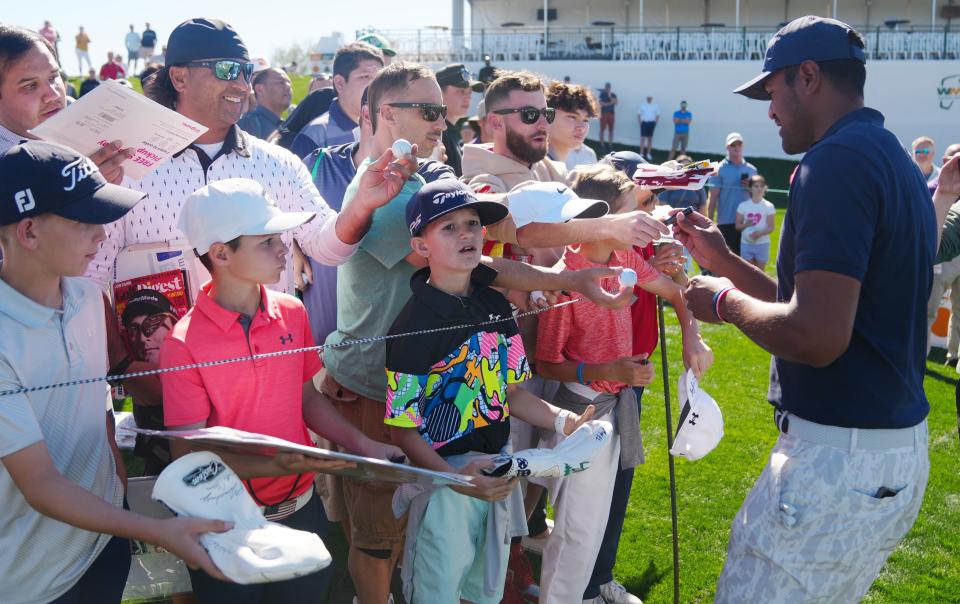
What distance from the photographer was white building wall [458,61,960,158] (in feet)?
101

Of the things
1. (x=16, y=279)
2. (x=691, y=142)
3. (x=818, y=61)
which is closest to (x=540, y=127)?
(x=818, y=61)

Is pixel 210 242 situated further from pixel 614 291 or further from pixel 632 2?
pixel 632 2

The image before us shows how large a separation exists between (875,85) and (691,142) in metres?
6.71

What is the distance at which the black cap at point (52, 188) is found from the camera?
7.43 ft

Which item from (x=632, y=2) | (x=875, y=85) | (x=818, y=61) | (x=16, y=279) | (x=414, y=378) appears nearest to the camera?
(x=16, y=279)

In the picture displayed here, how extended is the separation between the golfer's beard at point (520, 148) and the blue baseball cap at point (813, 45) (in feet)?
5.69

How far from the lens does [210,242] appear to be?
2.80 meters

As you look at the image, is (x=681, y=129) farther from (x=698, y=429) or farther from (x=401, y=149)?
(x=401, y=149)

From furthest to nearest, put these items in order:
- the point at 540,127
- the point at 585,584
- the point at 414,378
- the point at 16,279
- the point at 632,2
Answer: the point at 632,2
the point at 540,127
the point at 585,584
the point at 414,378
the point at 16,279

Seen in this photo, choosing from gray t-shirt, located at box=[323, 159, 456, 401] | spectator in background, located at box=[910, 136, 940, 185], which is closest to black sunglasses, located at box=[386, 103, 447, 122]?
gray t-shirt, located at box=[323, 159, 456, 401]

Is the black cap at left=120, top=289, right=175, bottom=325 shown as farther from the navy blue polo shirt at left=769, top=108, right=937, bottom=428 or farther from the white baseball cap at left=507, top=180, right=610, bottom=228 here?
the navy blue polo shirt at left=769, top=108, right=937, bottom=428

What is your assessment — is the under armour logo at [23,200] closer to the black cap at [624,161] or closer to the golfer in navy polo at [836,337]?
the golfer in navy polo at [836,337]

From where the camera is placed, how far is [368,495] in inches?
134

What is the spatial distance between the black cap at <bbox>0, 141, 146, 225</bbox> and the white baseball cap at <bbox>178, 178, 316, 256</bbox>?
0.37 m
